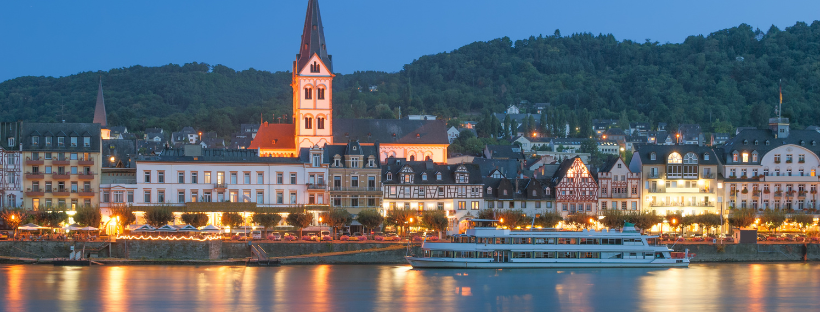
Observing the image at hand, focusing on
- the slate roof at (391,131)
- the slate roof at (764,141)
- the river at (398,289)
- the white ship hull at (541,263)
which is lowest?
the river at (398,289)

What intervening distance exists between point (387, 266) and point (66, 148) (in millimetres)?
30707

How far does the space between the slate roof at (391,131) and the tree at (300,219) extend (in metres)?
28.4

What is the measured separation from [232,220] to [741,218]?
39967mm

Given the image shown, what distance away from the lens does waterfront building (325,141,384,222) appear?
83312mm

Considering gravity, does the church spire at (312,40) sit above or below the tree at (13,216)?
above

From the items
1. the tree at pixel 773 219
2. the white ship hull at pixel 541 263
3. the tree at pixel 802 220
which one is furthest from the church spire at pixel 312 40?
the tree at pixel 802 220

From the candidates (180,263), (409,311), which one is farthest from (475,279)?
(180,263)

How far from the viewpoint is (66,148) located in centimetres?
8375

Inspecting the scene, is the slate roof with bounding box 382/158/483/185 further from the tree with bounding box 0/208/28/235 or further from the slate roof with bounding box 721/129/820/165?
the tree with bounding box 0/208/28/235

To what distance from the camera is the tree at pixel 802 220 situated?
3302 inches

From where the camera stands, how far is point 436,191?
85438 millimetres

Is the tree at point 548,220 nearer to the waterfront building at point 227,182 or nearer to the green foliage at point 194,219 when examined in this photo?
the waterfront building at point 227,182

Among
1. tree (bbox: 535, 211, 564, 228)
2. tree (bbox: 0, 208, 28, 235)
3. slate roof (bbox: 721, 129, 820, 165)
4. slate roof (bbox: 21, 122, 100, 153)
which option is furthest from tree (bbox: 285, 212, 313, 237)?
slate roof (bbox: 721, 129, 820, 165)

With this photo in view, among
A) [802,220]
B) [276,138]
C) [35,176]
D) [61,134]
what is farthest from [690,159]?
[35,176]
